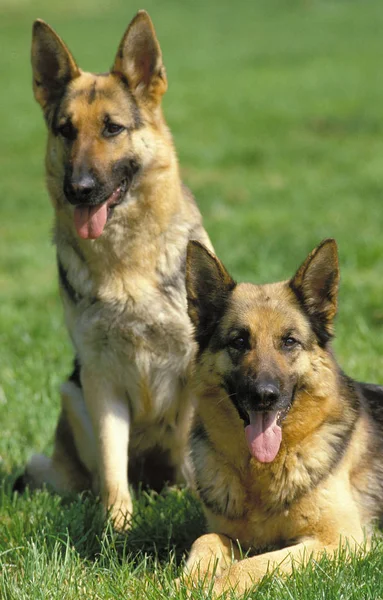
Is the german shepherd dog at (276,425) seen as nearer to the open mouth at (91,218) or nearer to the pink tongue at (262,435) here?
the pink tongue at (262,435)

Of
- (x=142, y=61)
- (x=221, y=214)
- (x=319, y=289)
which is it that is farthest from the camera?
(x=221, y=214)

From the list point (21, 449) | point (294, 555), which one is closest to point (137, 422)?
point (21, 449)

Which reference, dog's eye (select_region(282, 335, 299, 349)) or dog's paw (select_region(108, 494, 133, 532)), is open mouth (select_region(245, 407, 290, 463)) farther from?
dog's paw (select_region(108, 494, 133, 532))

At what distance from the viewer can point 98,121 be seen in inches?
205

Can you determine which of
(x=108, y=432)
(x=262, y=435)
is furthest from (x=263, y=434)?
(x=108, y=432)

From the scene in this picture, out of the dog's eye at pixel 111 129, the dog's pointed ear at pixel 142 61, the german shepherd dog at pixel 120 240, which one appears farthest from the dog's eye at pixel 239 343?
the dog's pointed ear at pixel 142 61

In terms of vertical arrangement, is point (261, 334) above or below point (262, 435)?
above

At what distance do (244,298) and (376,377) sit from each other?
2283mm

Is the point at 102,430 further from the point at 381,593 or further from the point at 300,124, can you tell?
the point at 300,124

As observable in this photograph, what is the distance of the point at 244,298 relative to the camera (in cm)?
449

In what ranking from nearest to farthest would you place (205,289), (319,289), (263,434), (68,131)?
(263,434) < (319,289) < (205,289) < (68,131)

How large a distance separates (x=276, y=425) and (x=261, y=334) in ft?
1.40

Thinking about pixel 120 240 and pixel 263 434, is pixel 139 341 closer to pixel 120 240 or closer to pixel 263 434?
pixel 120 240

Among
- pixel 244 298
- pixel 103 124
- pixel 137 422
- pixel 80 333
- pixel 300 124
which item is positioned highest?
pixel 103 124
